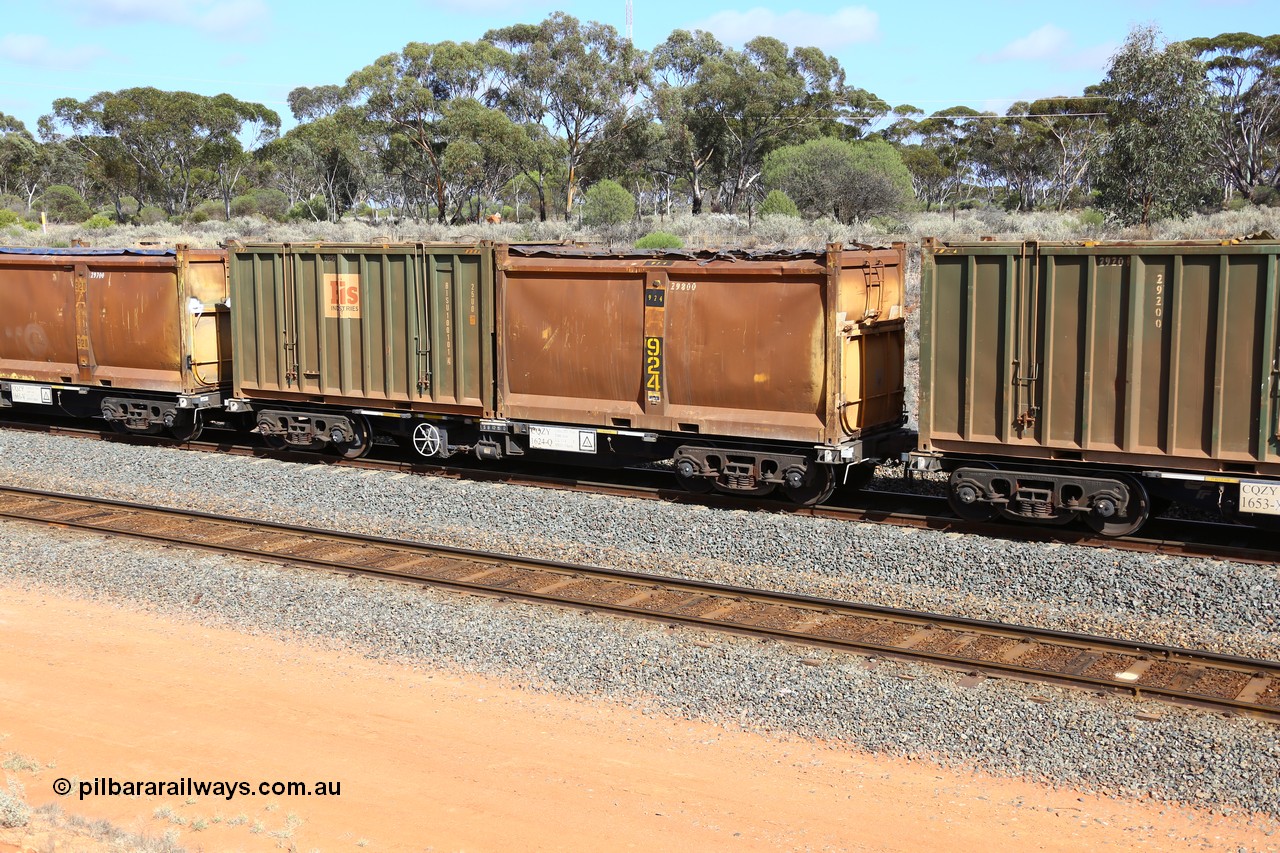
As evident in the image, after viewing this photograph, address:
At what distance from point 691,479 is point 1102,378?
5285 mm

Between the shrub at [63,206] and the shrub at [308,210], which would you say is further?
the shrub at [63,206]

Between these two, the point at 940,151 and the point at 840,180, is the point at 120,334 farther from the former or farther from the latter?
the point at 940,151

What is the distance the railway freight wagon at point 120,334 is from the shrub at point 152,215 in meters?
54.0

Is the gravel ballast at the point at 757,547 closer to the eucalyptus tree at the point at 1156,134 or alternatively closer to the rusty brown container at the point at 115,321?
the rusty brown container at the point at 115,321

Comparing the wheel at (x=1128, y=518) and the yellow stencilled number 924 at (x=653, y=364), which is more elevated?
the yellow stencilled number 924 at (x=653, y=364)

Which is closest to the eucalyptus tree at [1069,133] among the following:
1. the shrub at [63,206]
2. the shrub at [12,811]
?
the shrub at [63,206]

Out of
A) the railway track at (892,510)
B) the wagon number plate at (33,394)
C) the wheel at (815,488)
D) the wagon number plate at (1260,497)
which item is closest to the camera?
the wagon number plate at (1260,497)

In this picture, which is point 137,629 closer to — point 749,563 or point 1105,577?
point 749,563

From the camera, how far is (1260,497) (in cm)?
1170

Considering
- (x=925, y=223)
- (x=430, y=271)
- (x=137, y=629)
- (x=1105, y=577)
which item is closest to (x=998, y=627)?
(x=1105, y=577)

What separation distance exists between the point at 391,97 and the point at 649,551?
48.0 metres

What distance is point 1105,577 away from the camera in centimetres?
1139

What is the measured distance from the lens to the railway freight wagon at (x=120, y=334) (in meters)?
19.2

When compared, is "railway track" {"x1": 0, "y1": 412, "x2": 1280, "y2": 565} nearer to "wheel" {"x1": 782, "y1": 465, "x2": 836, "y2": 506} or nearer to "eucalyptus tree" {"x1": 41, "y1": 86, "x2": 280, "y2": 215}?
"wheel" {"x1": 782, "y1": 465, "x2": 836, "y2": 506}
